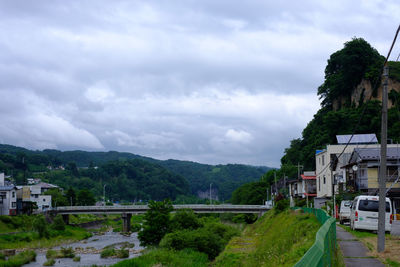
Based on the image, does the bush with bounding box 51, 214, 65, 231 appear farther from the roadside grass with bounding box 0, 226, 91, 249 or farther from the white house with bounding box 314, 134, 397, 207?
the white house with bounding box 314, 134, 397, 207

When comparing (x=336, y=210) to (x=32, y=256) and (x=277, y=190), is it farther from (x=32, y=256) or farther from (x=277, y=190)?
(x=277, y=190)

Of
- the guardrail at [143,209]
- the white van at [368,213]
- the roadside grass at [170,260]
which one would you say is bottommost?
the roadside grass at [170,260]

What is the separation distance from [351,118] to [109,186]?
426 feet

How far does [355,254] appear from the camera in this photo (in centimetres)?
1516

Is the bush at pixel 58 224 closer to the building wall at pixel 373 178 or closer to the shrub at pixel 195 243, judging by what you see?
the shrub at pixel 195 243

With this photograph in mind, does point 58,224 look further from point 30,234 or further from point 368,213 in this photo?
point 368,213

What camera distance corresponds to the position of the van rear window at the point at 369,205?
22166 mm

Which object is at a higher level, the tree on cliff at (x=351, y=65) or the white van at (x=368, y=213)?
the tree on cliff at (x=351, y=65)

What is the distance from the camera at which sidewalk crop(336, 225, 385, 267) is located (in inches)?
528

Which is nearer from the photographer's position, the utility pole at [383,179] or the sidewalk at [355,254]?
the sidewalk at [355,254]

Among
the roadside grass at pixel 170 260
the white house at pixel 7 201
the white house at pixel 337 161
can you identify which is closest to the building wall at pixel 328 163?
the white house at pixel 337 161

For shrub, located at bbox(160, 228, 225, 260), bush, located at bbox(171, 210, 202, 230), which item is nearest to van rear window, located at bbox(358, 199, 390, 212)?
shrub, located at bbox(160, 228, 225, 260)

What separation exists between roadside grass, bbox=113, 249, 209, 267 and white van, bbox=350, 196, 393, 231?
1726 cm

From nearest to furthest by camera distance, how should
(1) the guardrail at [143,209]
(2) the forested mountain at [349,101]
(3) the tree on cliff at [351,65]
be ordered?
1. (2) the forested mountain at [349,101]
2. (1) the guardrail at [143,209]
3. (3) the tree on cliff at [351,65]
